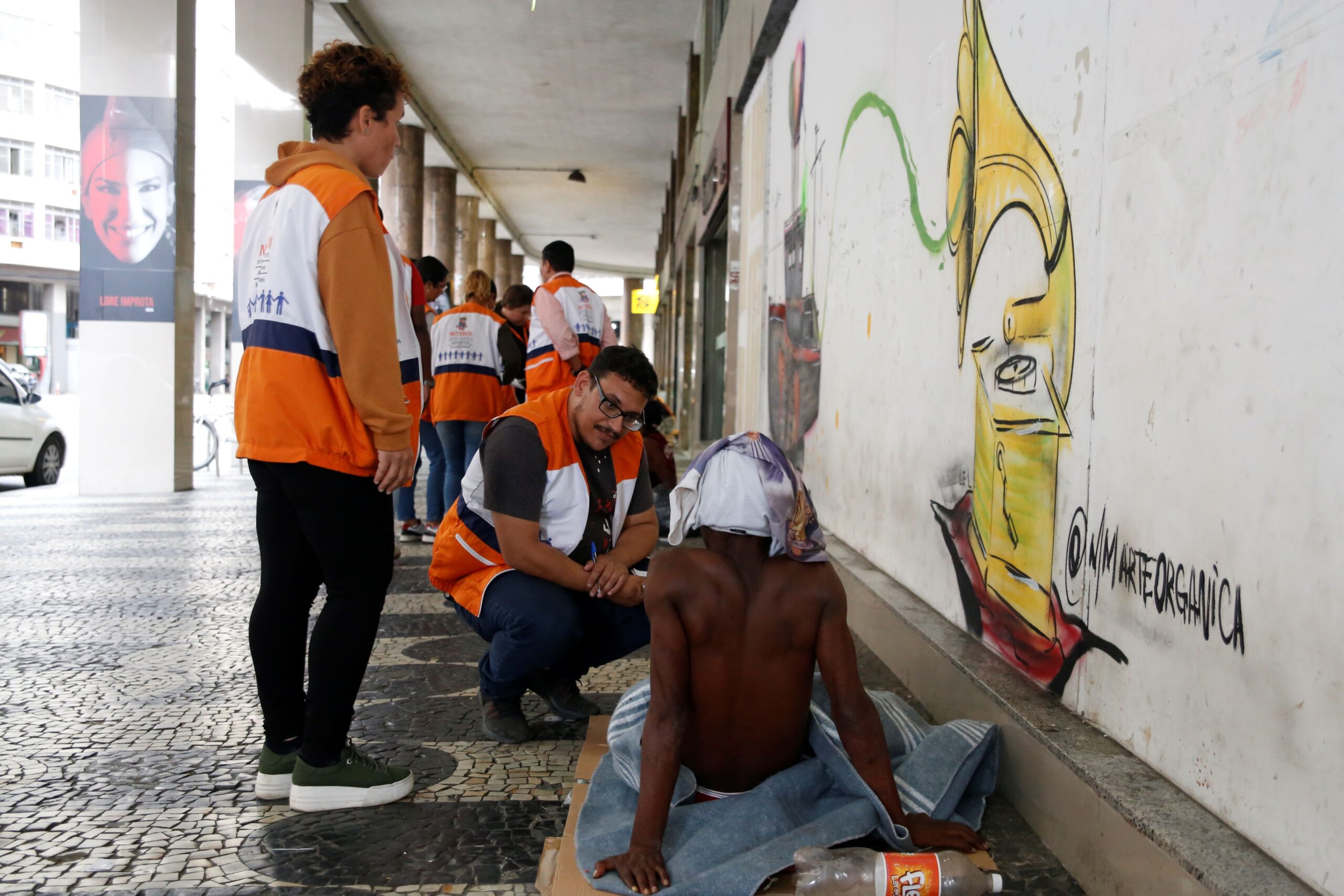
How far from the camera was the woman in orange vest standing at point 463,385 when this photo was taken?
22.1 feet

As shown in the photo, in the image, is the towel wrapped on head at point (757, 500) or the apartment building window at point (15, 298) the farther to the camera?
the apartment building window at point (15, 298)

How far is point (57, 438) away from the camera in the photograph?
12.4 metres

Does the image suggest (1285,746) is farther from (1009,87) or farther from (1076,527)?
(1009,87)

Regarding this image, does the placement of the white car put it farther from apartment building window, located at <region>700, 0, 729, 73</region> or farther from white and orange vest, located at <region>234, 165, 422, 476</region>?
white and orange vest, located at <region>234, 165, 422, 476</region>

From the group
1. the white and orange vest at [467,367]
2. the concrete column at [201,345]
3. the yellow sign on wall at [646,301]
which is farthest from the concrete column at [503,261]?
the white and orange vest at [467,367]

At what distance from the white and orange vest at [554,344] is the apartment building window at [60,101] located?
56109mm

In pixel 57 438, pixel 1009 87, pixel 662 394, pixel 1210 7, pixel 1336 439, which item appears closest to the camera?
pixel 1336 439

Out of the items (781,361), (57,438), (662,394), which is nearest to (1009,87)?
(781,361)

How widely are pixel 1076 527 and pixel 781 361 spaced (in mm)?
4980

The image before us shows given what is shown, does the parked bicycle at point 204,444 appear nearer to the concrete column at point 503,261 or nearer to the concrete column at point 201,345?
the concrete column at point 503,261

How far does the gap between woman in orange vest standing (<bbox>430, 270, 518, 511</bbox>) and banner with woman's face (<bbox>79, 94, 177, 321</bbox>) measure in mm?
4920

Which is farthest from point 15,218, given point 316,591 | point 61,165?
point 316,591

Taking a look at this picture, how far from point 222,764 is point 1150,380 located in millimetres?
2643

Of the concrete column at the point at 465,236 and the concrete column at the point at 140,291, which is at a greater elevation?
the concrete column at the point at 465,236
